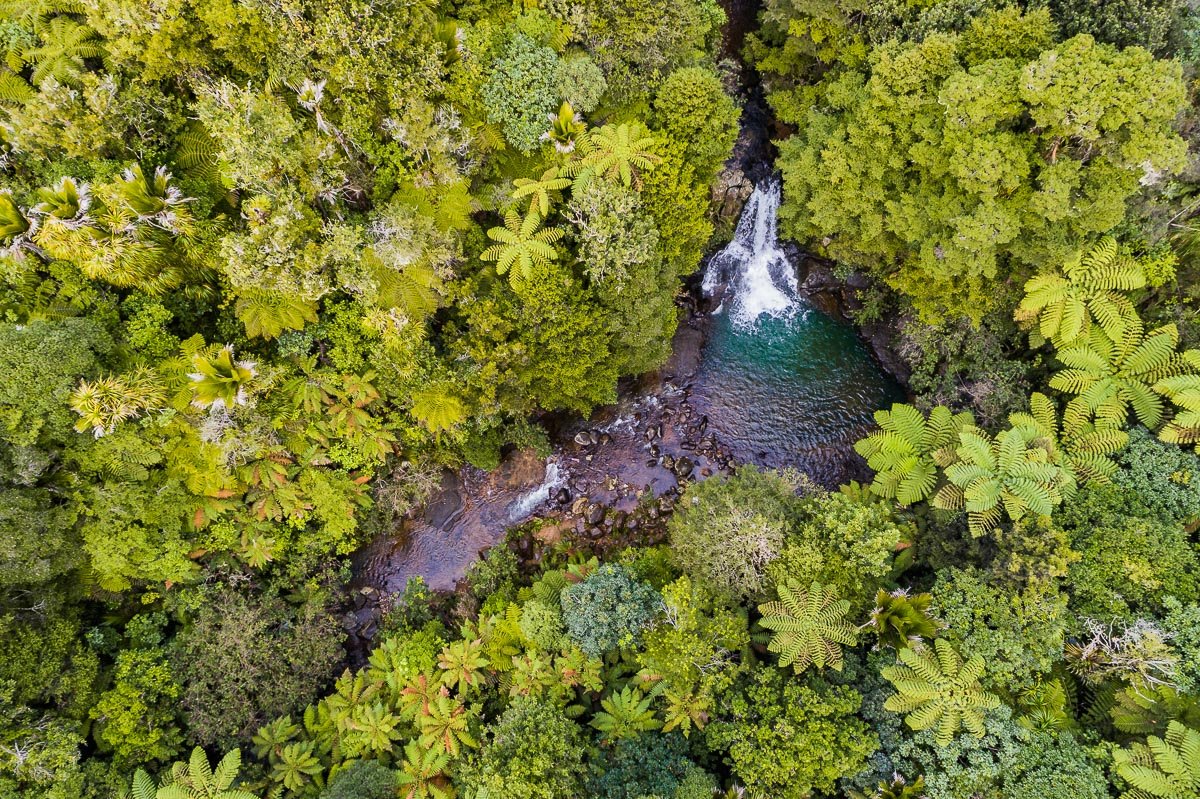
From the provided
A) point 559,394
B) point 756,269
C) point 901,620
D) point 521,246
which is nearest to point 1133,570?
point 901,620

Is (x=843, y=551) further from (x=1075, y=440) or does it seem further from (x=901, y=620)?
(x=1075, y=440)

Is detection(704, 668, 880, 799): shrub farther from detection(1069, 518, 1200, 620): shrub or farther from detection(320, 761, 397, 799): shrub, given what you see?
detection(320, 761, 397, 799): shrub

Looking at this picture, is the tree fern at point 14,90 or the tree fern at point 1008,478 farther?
the tree fern at point 1008,478

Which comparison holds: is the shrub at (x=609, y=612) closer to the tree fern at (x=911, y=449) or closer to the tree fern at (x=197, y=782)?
the tree fern at (x=911, y=449)

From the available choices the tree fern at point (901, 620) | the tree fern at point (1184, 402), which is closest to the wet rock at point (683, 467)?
the tree fern at point (901, 620)

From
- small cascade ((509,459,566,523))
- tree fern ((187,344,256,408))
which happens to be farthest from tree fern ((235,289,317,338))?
small cascade ((509,459,566,523))

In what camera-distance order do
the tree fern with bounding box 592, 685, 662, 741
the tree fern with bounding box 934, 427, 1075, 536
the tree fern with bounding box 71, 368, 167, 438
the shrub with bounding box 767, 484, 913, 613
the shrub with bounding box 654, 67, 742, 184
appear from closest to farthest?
the tree fern with bounding box 71, 368, 167, 438
the tree fern with bounding box 934, 427, 1075, 536
the shrub with bounding box 767, 484, 913, 613
the tree fern with bounding box 592, 685, 662, 741
the shrub with bounding box 654, 67, 742, 184
